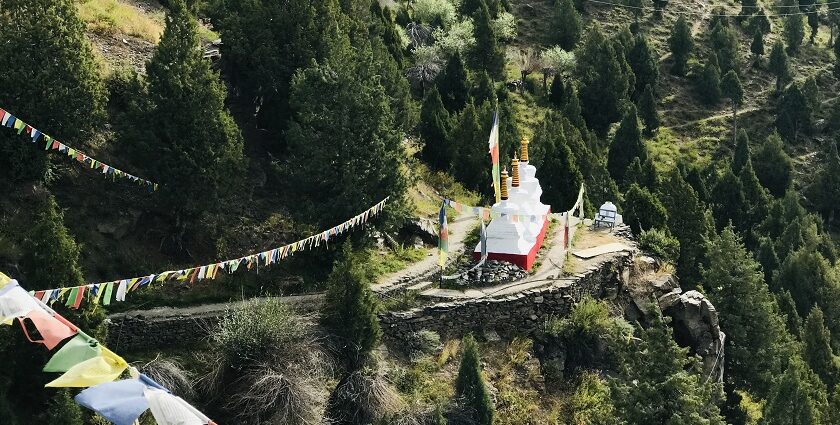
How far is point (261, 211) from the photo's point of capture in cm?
3281

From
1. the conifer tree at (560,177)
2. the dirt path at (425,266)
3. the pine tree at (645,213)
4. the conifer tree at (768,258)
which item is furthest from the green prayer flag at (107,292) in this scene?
the conifer tree at (768,258)

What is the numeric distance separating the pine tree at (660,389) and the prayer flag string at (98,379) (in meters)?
13.5

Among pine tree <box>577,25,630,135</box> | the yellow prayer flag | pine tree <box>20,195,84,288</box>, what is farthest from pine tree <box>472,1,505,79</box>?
the yellow prayer flag

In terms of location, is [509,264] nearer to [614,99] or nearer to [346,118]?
[346,118]

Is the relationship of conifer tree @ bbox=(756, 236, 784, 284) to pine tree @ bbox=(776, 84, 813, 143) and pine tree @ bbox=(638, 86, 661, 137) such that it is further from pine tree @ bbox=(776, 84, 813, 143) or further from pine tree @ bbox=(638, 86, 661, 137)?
pine tree @ bbox=(776, 84, 813, 143)

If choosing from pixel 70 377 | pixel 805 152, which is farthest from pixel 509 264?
pixel 805 152

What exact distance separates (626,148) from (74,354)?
50.3 meters

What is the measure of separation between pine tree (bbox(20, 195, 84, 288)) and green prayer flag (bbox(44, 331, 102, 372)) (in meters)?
6.95

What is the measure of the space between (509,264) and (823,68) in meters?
66.6

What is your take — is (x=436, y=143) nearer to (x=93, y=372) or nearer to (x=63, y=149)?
(x=63, y=149)

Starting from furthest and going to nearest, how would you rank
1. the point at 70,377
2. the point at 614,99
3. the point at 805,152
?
1. the point at 805,152
2. the point at 614,99
3. the point at 70,377

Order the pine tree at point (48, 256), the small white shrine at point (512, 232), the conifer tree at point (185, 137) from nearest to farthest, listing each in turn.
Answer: the pine tree at point (48, 256)
the conifer tree at point (185, 137)
the small white shrine at point (512, 232)

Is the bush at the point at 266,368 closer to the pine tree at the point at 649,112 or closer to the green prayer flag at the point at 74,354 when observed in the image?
the green prayer flag at the point at 74,354

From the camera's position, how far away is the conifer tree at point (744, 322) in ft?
116
